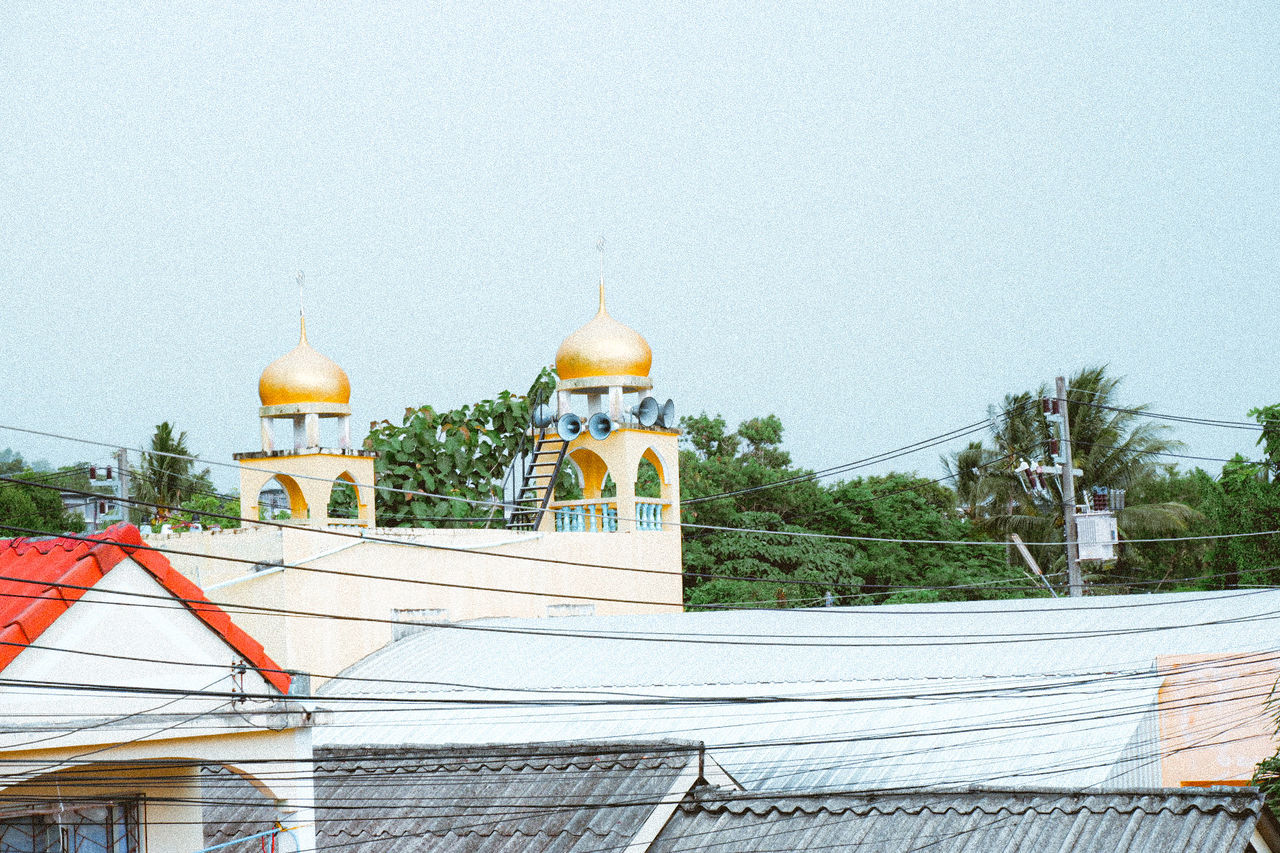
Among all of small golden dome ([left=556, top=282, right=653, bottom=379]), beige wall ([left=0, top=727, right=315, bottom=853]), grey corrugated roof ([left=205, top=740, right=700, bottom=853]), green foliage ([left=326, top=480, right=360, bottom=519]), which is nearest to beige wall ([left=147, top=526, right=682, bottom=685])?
small golden dome ([left=556, top=282, right=653, bottom=379])

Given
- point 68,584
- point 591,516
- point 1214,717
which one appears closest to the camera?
point 68,584

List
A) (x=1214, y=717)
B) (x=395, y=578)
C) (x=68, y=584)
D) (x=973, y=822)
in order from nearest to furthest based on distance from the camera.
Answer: (x=68, y=584) → (x=973, y=822) → (x=1214, y=717) → (x=395, y=578)

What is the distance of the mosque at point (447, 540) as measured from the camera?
65.0ft

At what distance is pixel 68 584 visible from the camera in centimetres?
949

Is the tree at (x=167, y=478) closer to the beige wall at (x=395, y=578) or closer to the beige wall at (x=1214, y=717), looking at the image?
the beige wall at (x=395, y=578)

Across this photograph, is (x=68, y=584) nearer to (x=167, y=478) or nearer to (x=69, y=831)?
(x=69, y=831)

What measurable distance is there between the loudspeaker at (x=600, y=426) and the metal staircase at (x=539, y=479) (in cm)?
79

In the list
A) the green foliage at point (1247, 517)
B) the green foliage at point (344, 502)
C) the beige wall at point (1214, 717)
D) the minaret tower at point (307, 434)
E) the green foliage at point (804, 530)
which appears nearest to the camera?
the beige wall at point (1214, 717)

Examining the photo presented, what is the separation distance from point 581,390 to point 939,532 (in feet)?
71.6

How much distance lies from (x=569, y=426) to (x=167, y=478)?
3051cm

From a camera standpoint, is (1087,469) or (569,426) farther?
(1087,469)

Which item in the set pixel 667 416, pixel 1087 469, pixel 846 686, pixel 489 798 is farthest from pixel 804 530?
pixel 489 798

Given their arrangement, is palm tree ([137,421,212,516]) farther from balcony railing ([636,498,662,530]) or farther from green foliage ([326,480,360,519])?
balcony railing ([636,498,662,530])

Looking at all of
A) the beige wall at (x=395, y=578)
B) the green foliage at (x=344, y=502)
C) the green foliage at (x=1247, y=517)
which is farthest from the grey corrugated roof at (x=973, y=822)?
the green foliage at (x=344, y=502)
